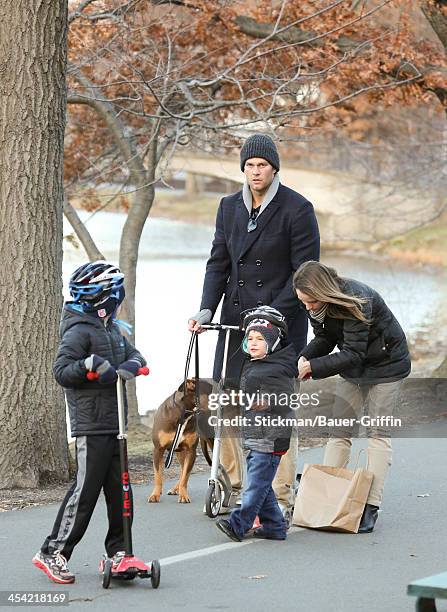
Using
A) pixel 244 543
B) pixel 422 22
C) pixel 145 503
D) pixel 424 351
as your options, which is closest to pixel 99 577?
pixel 244 543

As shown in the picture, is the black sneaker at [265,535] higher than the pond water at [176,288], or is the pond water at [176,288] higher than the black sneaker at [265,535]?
the pond water at [176,288]

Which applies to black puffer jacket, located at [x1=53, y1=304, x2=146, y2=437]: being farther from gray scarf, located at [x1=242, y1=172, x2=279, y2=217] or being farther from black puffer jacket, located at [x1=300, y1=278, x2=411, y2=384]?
gray scarf, located at [x1=242, y1=172, x2=279, y2=217]

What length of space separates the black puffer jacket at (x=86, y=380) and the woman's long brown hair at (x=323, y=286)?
4.22 ft

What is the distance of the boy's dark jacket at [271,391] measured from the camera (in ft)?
21.6

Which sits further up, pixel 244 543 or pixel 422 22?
pixel 422 22

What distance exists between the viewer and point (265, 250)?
722 centimetres

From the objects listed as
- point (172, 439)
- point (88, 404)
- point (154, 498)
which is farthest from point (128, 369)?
point (154, 498)

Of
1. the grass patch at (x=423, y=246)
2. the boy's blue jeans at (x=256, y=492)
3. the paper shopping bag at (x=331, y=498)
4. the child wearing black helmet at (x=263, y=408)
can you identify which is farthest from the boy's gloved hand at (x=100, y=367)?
the grass patch at (x=423, y=246)

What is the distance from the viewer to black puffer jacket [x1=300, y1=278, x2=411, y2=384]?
6.72 meters

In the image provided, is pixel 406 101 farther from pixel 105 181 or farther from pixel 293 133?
pixel 105 181

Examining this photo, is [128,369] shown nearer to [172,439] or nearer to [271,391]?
[271,391]

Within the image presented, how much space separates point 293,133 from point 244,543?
9430 mm

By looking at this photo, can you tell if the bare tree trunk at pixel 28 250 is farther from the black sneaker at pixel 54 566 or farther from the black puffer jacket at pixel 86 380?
the black puffer jacket at pixel 86 380

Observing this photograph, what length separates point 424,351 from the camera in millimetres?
23984
